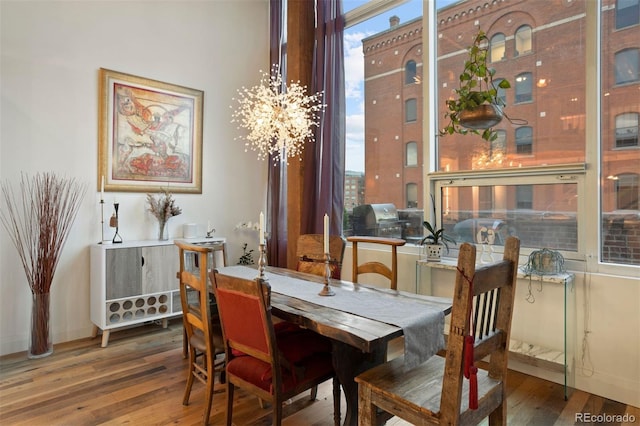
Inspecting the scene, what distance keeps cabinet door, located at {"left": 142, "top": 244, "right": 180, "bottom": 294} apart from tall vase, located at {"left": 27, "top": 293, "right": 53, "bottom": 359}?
2.48ft

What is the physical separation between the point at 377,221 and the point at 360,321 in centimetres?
231

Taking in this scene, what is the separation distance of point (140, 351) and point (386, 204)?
2678mm

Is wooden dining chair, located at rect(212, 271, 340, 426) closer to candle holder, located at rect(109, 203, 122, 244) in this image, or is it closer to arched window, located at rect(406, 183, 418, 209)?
arched window, located at rect(406, 183, 418, 209)

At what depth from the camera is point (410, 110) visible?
3.64 m

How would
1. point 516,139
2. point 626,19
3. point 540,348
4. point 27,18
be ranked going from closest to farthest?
1. point 626,19
2. point 540,348
3. point 516,139
4. point 27,18

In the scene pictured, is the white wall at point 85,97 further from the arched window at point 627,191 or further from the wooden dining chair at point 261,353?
the arched window at point 627,191

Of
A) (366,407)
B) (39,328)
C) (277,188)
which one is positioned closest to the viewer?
(366,407)

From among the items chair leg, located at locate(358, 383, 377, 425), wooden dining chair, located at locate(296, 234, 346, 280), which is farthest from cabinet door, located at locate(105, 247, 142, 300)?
chair leg, located at locate(358, 383, 377, 425)

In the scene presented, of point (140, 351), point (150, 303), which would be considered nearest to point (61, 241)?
point (150, 303)

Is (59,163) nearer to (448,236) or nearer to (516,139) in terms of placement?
(448,236)

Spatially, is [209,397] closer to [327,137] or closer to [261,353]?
[261,353]

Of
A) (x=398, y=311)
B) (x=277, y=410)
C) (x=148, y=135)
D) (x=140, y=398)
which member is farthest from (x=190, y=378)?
(x=148, y=135)

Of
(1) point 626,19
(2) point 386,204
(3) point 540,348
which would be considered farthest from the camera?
(2) point 386,204

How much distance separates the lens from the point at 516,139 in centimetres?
298
